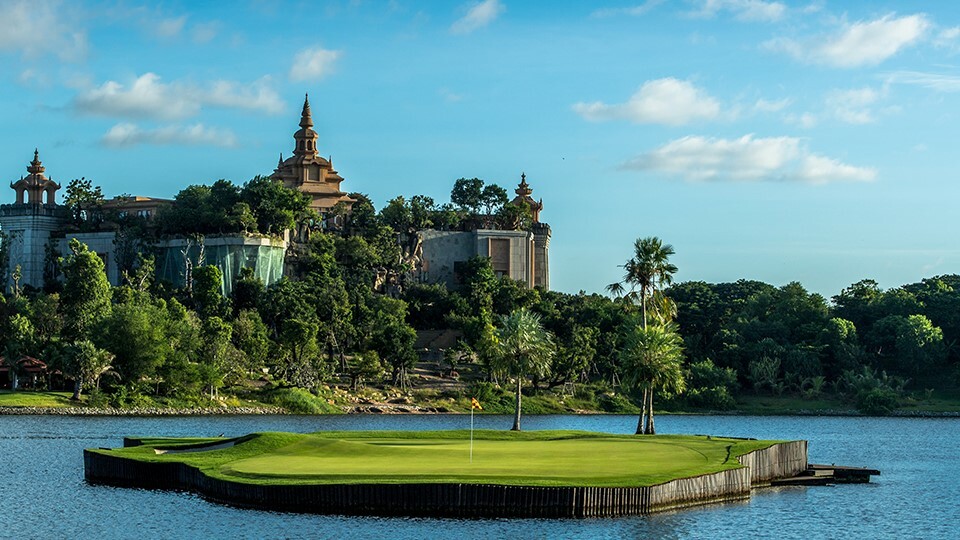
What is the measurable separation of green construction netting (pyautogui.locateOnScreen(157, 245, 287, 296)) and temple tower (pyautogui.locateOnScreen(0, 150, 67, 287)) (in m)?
15.5

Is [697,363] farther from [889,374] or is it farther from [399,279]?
[399,279]

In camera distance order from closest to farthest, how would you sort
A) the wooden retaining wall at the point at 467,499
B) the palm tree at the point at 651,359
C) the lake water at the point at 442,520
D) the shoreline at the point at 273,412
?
the lake water at the point at 442,520 < the wooden retaining wall at the point at 467,499 < the palm tree at the point at 651,359 < the shoreline at the point at 273,412

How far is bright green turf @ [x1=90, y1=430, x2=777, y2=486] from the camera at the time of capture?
5134 cm

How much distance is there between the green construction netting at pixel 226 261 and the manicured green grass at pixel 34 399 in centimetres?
3542

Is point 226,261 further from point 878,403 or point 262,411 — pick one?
point 878,403

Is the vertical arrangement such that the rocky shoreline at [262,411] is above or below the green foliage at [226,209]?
below

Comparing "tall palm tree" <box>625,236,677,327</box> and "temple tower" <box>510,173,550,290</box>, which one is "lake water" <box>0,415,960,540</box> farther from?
"temple tower" <box>510,173,550,290</box>

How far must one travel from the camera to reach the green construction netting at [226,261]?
481ft

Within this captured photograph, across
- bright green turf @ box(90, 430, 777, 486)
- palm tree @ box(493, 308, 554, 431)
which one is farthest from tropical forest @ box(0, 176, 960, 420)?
bright green turf @ box(90, 430, 777, 486)

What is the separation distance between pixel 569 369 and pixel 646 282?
170 ft

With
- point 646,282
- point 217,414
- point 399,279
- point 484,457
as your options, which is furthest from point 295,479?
point 399,279

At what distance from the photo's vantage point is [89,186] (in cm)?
16100

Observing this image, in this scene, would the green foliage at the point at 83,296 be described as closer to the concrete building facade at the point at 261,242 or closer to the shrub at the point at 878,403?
the concrete building facade at the point at 261,242

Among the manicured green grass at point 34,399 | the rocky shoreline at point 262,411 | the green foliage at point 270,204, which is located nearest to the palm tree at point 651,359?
the rocky shoreline at point 262,411
